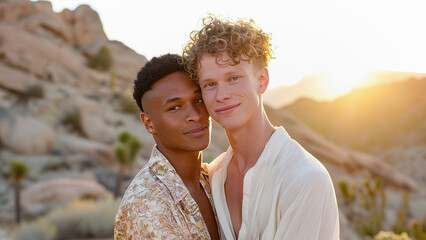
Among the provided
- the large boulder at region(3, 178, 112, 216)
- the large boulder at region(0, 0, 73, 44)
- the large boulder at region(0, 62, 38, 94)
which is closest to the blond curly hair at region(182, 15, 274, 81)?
the large boulder at region(3, 178, 112, 216)

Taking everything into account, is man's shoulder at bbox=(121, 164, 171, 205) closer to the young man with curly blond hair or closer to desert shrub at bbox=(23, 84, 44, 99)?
the young man with curly blond hair

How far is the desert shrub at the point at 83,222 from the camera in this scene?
12883 mm

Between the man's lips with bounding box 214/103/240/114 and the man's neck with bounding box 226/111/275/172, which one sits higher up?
the man's lips with bounding box 214/103/240/114

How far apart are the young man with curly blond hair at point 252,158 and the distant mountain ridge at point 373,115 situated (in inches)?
1622

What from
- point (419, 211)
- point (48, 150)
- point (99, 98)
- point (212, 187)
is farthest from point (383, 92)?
point (212, 187)

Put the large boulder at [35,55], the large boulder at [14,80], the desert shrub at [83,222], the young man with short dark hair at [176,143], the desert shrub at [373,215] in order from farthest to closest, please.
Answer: the large boulder at [35,55]
the large boulder at [14,80]
the desert shrub at [373,215]
the desert shrub at [83,222]
the young man with short dark hair at [176,143]

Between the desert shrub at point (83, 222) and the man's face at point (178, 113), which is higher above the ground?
the man's face at point (178, 113)

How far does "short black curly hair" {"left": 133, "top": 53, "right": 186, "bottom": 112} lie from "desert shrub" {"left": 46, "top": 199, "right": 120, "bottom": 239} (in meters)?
10.3

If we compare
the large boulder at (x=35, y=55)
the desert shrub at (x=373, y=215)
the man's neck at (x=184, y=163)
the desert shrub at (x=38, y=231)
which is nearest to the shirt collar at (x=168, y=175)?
the man's neck at (x=184, y=163)

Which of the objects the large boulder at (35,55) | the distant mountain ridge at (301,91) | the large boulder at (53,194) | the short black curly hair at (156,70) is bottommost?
the large boulder at (53,194)

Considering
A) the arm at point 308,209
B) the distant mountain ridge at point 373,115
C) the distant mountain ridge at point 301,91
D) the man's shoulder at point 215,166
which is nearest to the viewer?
the arm at point 308,209

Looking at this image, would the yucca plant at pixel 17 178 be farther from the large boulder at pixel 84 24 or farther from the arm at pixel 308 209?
the large boulder at pixel 84 24

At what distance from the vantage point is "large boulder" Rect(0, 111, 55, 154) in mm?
22188

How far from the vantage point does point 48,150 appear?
22641mm
